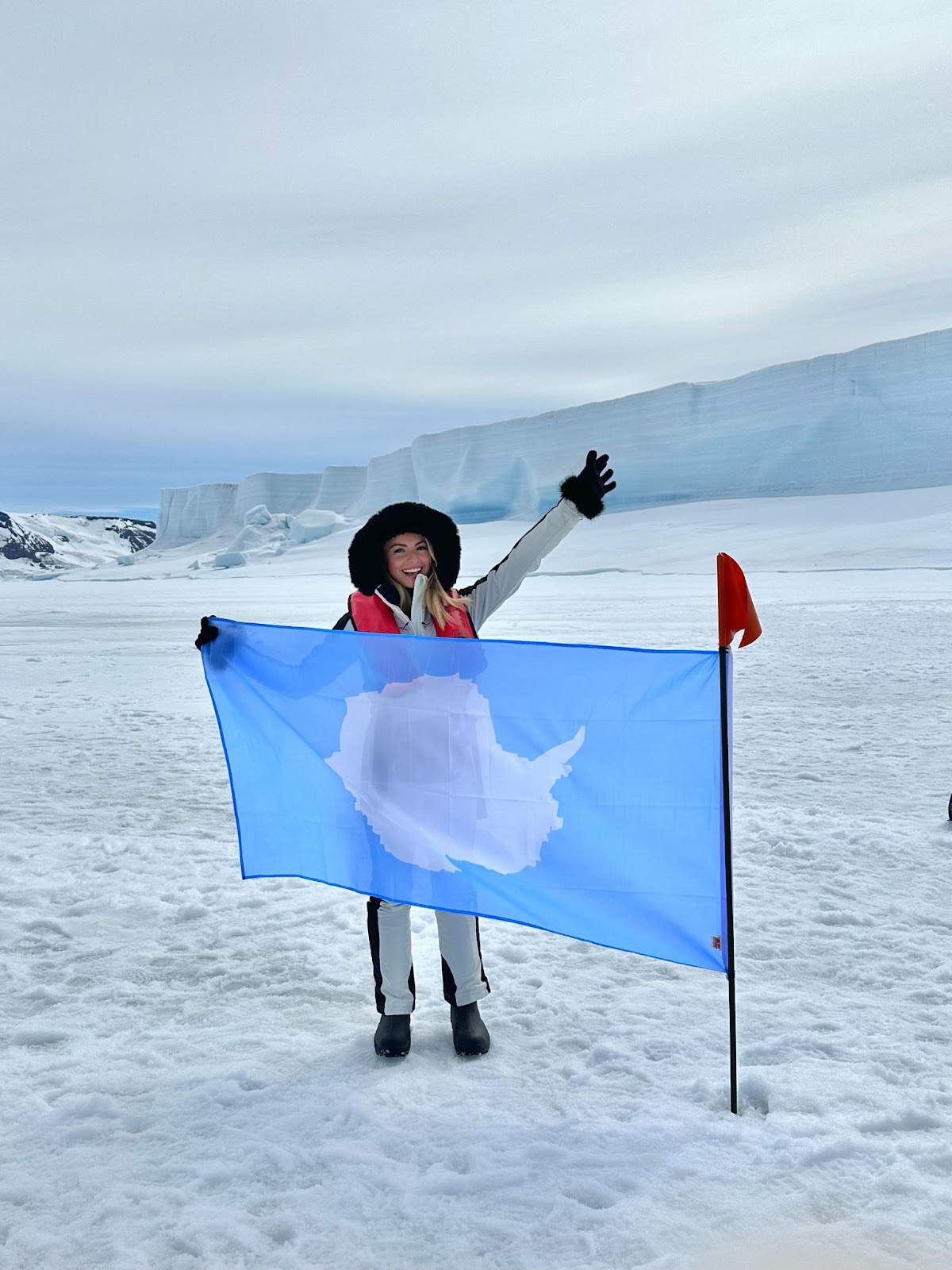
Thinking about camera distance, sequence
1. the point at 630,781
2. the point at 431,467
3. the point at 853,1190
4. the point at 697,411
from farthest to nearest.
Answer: the point at 431,467 < the point at 697,411 < the point at 630,781 < the point at 853,1190

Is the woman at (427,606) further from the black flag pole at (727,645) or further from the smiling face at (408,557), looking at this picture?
the black flag pole at (727,645)

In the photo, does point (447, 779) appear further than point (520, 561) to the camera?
No

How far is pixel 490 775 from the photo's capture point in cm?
246

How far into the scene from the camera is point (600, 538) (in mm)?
39500

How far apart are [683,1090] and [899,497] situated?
3913 centimetres

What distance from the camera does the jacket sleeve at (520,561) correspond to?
2.67m

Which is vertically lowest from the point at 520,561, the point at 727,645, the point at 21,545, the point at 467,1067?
the point at 21,545

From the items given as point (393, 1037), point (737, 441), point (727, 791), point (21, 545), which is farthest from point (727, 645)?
point (21, 545)

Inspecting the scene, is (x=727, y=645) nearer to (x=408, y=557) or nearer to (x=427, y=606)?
(x=427, y=606)

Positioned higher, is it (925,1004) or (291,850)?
(291,850)

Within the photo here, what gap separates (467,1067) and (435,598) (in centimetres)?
123

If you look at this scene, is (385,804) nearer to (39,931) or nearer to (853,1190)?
(853,1190)

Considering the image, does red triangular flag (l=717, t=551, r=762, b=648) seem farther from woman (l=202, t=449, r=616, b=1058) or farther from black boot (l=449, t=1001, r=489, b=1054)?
black boot (l=449, t=1001, r=489, b=1054)

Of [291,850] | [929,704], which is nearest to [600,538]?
[929,704]
